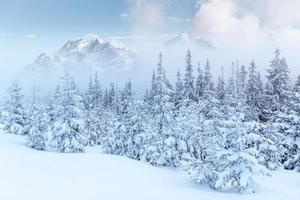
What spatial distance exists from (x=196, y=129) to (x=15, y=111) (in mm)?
34727

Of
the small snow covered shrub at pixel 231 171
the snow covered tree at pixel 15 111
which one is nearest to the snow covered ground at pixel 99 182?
the small snow covered shrub at pixel 231 171

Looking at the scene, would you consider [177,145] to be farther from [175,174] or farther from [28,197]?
[28,197]

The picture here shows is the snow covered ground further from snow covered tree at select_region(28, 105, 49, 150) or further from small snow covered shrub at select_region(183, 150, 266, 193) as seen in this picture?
snow covered tree at select_region(28, 105, 49, 150)

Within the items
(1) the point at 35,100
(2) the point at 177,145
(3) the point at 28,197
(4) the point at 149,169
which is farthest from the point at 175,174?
(1) the point at 35,100

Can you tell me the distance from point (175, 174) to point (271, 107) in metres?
27.2

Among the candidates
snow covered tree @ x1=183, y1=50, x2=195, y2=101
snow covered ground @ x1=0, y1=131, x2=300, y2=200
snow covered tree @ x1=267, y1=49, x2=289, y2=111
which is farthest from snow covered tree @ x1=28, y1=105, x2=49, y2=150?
snow covered tree @ x1=267, y1=49, x2=289, y2=111

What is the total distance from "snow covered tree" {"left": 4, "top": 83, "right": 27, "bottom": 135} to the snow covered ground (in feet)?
92.3

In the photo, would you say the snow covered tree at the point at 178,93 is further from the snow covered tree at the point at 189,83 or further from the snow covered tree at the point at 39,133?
the snow covered tree at the point at 39,133

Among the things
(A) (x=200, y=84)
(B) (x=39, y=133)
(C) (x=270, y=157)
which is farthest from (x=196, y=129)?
(A) (x=200, y=84)

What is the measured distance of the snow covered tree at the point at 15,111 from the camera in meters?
61.8

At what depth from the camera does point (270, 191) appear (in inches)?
1017

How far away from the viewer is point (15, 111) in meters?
61.8

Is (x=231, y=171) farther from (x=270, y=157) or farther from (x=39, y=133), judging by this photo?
(x=39, y=133)

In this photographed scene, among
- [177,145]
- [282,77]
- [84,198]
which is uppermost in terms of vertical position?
[282,77]
